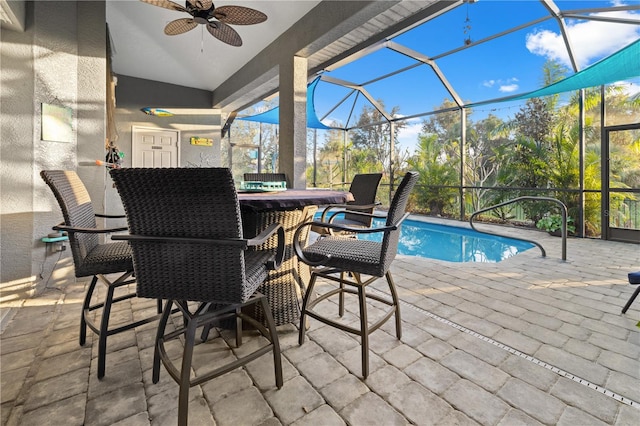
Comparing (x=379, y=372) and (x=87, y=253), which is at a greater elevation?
(x=87, y=253)

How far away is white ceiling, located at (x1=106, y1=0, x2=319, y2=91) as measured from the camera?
15.1 ft

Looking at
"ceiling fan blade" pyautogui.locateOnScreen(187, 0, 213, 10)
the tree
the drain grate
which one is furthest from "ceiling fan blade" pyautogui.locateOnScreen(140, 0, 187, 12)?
the tree

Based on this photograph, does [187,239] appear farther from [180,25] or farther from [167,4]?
[180,25]

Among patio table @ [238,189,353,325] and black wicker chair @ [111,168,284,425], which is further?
patio table @ [238,189,353,325]

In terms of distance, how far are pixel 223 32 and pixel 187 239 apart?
3.52m

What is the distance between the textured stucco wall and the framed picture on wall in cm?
4

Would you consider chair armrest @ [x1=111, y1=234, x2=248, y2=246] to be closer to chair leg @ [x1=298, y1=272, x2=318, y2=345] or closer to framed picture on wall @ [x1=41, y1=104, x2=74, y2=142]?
chair leg @ [x1=298, y1=272, x2=318, y2=345]

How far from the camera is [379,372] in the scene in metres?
1.65

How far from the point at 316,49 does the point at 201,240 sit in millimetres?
4344

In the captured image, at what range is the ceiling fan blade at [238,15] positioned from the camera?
314cm

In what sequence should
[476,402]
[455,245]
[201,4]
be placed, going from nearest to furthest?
[476,402], [201,4], [455,245]

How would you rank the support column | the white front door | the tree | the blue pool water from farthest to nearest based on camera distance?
the tree → the white front door → the blue pool water → the support column

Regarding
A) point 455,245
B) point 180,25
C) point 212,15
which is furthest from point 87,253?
point 455,245

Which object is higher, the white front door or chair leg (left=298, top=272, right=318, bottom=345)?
the white front door
